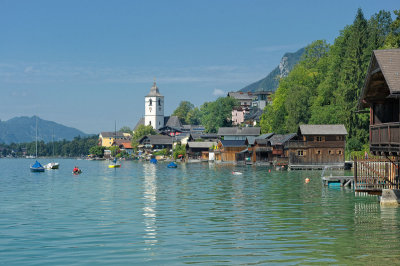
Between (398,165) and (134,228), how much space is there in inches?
771

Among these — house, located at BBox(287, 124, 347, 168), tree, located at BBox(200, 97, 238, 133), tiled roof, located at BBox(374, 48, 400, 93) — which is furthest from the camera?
tree, located at BBox(200, 97, 238, 133)

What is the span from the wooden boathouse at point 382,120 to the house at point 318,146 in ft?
188

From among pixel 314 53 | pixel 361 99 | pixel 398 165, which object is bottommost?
pixel 398 165

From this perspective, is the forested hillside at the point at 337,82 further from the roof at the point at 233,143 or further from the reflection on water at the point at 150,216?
the reflection on water at the point at 150,216

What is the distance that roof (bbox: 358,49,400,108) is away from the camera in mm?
30625

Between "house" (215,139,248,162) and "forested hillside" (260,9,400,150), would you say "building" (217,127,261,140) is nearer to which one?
"house" (215,139,248,162)

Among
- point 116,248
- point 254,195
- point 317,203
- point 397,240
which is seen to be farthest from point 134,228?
point 254,195

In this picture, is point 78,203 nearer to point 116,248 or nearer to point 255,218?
point 255,218

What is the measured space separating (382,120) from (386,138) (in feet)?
13.4

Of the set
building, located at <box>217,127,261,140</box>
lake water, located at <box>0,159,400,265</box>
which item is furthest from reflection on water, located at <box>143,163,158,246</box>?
building, located at <box>217,127,261,140</box>

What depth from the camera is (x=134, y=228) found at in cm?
2939

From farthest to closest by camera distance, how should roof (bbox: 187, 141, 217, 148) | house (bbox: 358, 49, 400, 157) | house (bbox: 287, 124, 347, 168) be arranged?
1. roof (bbox: 187, 141, 217, 148)
2. house (bbox: 287, 124, 347, 168)
3. house (bbox: 358, 49, 400, 157)

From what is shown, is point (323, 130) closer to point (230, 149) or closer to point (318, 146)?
point (318, 146)

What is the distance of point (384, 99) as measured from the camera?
36562 millimetres
